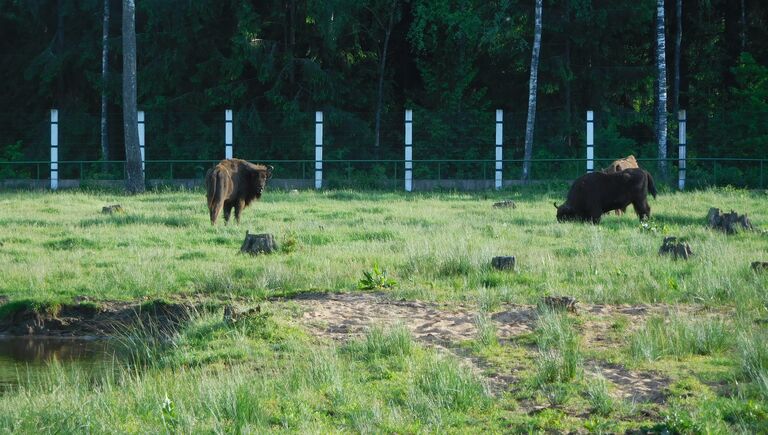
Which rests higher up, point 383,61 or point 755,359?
point 383,61

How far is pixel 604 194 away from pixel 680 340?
10.6 m

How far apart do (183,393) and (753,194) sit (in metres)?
20.5

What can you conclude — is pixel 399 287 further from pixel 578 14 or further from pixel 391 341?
pixel 578 14

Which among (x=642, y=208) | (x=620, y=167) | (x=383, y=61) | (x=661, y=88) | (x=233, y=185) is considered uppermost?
(x=383, y=61)

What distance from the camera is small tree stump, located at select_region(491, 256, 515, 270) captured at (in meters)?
12.4

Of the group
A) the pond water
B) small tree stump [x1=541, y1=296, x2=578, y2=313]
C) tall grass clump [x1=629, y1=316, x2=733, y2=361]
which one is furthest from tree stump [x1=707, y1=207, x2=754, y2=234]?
the pond water

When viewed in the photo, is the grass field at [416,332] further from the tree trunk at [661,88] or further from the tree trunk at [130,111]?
the tree trunk at [661,88]

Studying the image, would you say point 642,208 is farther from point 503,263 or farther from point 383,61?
point 383,61

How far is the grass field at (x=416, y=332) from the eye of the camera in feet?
23.3

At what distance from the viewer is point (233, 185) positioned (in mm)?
19250

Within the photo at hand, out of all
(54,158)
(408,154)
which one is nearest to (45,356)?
(408,154)

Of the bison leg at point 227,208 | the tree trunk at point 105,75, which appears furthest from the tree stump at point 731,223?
the tree trunk at point 105,75

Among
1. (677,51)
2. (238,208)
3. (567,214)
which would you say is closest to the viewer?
(567,214)

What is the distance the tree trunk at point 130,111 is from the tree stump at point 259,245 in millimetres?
13801
